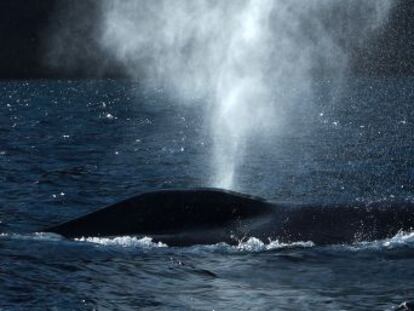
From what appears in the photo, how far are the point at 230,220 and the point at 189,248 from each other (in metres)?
1.29

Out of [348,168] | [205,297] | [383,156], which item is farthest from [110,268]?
[383,156]

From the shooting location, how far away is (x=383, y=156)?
47375 mm

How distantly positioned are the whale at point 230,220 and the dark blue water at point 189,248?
397 millimetres

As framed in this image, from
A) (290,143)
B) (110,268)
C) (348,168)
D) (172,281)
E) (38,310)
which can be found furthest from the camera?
(290,143)

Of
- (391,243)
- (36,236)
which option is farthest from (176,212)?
(391,243)

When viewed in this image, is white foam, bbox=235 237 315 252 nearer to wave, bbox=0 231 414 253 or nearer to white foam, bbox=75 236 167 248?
wave, bbox=0 231 414 253

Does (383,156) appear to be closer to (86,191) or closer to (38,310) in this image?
(86,191)

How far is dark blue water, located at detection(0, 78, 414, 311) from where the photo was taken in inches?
588

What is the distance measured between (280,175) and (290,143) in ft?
68.3

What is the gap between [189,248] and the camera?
60.5 ft

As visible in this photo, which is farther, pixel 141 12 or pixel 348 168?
pixel 141 12

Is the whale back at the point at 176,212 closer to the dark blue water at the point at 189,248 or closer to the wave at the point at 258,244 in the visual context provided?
the wave at the point at 258,244

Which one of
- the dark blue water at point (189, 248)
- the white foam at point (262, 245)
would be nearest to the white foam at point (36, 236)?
the dark blue water at point (189, 248)

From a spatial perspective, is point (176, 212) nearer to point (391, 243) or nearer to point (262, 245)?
point (262, 245)
